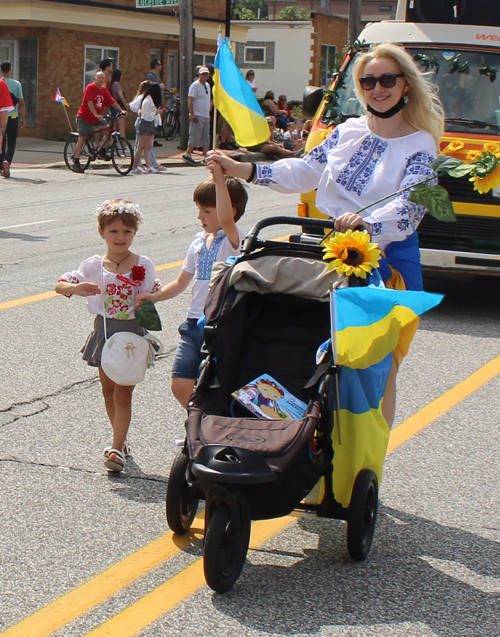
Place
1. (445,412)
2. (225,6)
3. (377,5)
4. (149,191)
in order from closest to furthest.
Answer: (445,412) < (149,191) < (225,6) < (377,5)

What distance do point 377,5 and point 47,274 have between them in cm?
8816

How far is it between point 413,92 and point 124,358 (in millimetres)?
1760

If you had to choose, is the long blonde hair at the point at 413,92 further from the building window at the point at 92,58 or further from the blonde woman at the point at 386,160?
the building window at the point at 92,58

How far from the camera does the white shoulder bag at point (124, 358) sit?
4.45 m

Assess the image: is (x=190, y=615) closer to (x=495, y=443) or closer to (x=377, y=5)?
(x=495, y=443)

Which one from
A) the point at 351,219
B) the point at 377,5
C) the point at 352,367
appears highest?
the point at 377,5

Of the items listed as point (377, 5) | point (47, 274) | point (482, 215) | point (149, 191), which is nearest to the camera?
point (482, 215)

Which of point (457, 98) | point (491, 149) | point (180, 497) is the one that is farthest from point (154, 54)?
point (180, 497)

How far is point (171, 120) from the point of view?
28.9 meters

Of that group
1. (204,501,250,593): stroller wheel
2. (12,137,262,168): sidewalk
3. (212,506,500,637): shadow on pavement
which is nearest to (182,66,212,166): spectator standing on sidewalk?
(12,137,262,168): sidewalk

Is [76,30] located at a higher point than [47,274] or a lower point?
higher

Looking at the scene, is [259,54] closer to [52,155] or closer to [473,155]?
[52,155]

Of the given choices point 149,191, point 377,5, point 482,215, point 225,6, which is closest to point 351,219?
point 482,215

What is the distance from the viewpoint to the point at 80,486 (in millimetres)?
4367
